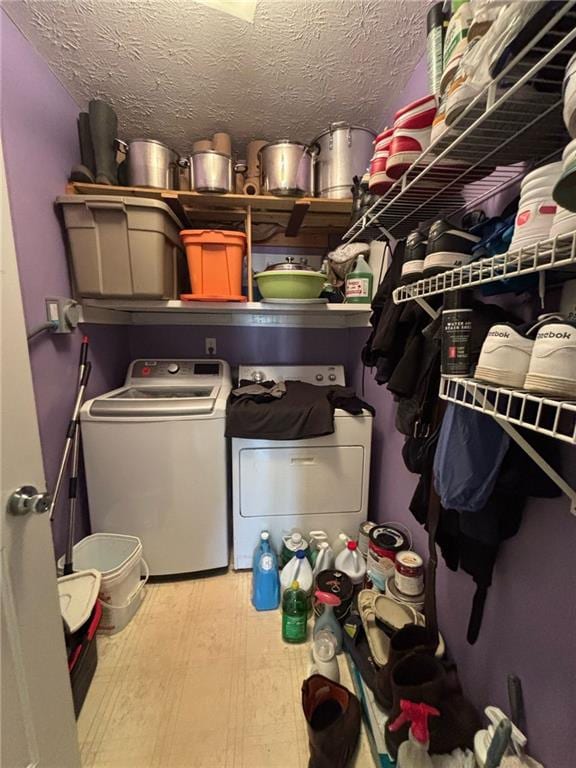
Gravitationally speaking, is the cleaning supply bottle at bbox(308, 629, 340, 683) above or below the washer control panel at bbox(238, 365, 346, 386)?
below

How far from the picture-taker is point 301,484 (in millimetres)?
1811

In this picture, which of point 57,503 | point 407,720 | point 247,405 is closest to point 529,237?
point 407,720

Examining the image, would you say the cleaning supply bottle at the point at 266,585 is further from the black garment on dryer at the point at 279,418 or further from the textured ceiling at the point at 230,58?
the textured ceiling at the point at 230,58

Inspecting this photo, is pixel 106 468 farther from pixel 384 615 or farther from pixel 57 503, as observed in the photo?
pixel 384 615

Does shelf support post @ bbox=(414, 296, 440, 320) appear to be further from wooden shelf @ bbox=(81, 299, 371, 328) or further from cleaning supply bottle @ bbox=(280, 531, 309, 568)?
cleaning supply bottle @ bbox=(280, 531, 309, 568)

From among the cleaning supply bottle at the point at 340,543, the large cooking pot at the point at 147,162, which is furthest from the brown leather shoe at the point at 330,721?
the large cooking pot at the point at 147,162

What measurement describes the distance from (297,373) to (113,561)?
4.85 feet

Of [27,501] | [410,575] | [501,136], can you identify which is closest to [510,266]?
[501,136]

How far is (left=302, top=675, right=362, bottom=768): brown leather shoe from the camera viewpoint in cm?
97

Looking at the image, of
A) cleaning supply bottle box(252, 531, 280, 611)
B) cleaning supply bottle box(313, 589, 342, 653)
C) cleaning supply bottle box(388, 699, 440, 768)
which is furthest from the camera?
cleaning supply bottle box(252, 531, 280, 611)

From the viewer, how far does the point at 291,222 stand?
79.7 inches

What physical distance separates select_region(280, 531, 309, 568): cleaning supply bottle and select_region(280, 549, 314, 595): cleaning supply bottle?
0.05 meters

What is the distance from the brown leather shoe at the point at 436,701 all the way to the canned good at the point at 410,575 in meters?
0.30

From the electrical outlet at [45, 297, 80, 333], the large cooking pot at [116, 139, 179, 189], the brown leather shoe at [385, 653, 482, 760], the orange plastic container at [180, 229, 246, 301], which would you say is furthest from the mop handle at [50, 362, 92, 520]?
the brown leather shoe at [385, 653, 482, 760]
